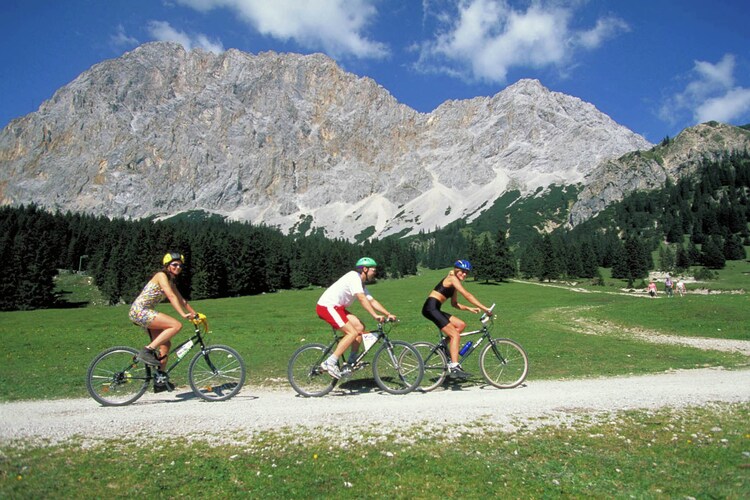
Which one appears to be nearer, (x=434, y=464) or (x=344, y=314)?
(x=434, y=464)

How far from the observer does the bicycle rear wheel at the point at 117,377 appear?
11.4 metres

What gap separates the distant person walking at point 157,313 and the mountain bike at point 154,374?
0.28 metres

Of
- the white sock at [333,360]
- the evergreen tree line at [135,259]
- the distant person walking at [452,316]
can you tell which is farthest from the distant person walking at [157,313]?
the evergreen tree line at [135,259]

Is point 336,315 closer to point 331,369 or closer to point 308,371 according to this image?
point 331,369

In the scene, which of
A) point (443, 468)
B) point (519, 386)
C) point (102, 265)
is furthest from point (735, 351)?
point (102, 265)

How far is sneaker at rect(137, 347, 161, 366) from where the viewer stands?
11.6m

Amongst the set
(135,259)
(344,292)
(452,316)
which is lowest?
(452,316)

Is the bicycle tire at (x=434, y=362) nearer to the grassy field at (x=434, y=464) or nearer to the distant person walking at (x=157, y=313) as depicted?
the grassy field at (x=434, y=464)

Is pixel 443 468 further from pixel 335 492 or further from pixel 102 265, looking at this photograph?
pixel 102 265

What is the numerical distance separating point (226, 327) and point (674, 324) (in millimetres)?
34790

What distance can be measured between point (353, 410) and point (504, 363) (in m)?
5.60

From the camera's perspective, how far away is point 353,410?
10.3 meters

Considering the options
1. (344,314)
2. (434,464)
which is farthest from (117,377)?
(434,464)

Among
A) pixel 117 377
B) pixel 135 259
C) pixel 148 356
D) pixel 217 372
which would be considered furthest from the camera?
pixel 135 259
